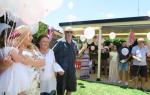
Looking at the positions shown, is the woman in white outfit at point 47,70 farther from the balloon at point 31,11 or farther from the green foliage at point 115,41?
the green foliage at point 115,41

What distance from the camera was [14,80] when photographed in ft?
9.30

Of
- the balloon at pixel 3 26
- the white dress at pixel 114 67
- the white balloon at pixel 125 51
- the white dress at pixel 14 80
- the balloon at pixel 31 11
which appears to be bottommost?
the white dress at pixel 114 67

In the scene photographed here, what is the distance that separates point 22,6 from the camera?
221 cm

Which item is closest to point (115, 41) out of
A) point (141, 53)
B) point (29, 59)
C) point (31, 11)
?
point (141, 53)

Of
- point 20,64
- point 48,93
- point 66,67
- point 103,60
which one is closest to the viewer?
point 20,64

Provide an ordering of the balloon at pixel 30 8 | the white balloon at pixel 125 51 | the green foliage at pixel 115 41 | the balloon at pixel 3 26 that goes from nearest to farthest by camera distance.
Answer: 1. the balloon at pixel 30 8
2. the balloon at pixel 3 26
3. the white balloon at pixel 125 51
4. the green foliage at pixel 115 41

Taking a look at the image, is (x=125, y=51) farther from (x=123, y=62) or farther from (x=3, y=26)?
(x=3, y=26)

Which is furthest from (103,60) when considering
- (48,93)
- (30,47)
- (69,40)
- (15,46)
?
(15,46)

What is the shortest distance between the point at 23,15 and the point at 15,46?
0.48 m

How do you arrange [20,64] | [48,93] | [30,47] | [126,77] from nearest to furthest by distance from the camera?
[20,64]
[30,47]
[48,93]
[126,77]

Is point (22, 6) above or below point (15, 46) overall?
above

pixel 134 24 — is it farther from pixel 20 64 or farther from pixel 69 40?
pixel 20 64

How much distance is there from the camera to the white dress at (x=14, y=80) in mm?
2770

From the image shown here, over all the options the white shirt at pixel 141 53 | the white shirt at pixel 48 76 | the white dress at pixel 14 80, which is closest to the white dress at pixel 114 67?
the white shirt at pixel 141 53
